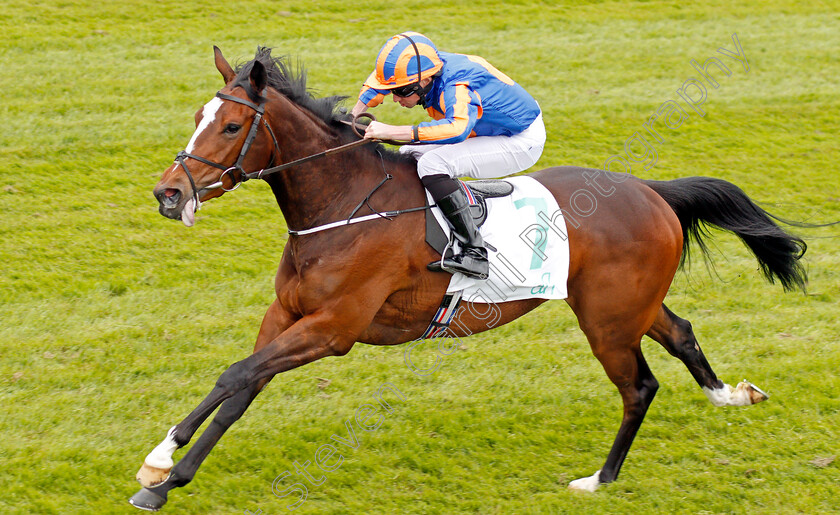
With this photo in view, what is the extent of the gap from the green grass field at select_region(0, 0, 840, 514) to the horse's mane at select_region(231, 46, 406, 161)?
205 centimetres

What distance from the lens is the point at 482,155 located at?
5.09 m

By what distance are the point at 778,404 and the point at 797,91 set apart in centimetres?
756

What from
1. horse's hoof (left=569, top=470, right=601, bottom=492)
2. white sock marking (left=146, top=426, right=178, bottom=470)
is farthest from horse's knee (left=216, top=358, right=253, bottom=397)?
horse's hoof (left=569, top=470, right=601, bottom=492)

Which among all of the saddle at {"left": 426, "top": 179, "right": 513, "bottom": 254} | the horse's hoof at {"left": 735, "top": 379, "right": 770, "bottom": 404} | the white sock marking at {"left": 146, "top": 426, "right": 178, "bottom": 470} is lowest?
the horse's hoof at {"left": 735, "top": 379, "right": 770, "bottom": 404}

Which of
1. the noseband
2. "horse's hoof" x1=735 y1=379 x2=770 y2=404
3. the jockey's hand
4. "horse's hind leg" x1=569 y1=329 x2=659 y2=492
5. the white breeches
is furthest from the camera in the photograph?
"horse's hoof" x1=735 y1=379 x2=770 y2=404

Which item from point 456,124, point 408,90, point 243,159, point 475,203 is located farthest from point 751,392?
point 243,159

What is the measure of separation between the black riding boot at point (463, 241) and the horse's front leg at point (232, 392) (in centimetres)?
69

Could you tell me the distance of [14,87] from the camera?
10789mm

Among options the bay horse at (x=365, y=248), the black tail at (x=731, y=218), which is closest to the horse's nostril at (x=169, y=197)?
the bay horse at (x=365, y=248)

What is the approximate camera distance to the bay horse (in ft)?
14.4

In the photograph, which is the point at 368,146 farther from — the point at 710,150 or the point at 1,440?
the point at 710,150

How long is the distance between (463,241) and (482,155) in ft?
1.87

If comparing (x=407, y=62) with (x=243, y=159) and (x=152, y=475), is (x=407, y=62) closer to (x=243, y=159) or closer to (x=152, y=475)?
(x=243, y=159)

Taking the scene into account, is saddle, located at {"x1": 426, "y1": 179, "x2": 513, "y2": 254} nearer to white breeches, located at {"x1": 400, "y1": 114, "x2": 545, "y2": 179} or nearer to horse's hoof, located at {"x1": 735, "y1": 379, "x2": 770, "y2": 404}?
white breeches, located at {"x1": 400, "y1": 114, "x2": 545, "y2": 179}
